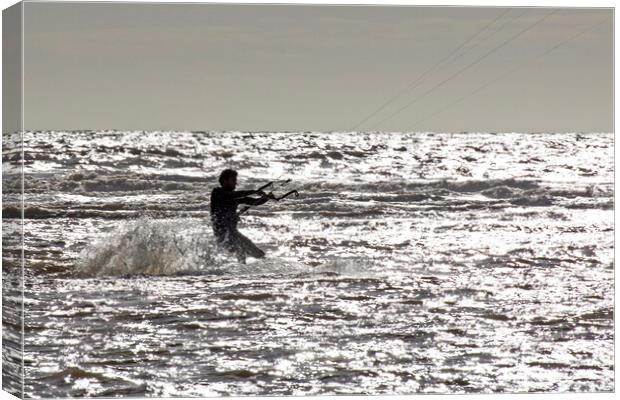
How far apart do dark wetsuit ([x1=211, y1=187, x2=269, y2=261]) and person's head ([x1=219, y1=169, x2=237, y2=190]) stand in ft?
0.13

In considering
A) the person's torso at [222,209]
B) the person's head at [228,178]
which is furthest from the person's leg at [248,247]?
the person's head at [228,178]

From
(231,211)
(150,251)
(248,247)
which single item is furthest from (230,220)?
(150,251)

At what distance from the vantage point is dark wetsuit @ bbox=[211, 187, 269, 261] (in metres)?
11.6

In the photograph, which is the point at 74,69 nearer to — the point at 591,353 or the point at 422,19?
the point at 422,19

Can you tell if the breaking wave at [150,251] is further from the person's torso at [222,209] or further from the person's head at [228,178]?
the person's head at [228,178]

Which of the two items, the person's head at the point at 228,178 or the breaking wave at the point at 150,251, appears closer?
the breaking wave at the point at 150,251

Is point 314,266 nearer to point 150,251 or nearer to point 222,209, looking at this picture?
point 222,209

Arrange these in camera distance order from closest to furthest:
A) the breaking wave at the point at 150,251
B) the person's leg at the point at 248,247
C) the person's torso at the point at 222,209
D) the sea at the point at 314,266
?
the sea at the point at 314,266 → the breaking wave at the point at 150,251 → the person's torso at the point at 222,209 → the person's leg at the point at 248,247

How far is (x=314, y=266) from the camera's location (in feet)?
38.6

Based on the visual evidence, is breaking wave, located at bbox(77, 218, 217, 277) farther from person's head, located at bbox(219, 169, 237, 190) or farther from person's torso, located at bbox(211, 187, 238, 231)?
person's head, located at bbox(219, 169, 237, 190)

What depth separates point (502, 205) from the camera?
1211 centimetres

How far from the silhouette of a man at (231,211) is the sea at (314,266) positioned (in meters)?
0.06

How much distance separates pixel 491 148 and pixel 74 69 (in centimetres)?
298

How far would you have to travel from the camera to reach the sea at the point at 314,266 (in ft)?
37.0
